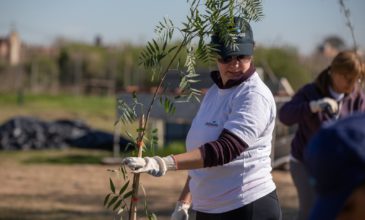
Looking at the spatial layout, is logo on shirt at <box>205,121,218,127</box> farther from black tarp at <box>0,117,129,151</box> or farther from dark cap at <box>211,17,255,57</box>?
black tarp at <box>0,117,129,151</box>

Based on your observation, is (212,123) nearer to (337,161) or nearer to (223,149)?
(223,149)

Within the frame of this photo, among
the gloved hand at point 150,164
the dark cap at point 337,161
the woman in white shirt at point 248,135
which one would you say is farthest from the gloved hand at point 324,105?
the dark cap at point 337,161

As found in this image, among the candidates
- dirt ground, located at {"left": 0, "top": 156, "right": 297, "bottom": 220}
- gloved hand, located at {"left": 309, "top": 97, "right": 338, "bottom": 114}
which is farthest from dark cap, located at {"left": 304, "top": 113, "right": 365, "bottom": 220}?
dirt ground, located at {"left": 0, "top": 156, "right": 297, "bottom": 220}

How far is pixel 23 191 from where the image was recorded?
9547mm

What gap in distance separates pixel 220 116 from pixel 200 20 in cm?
44

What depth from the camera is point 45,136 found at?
1540cm

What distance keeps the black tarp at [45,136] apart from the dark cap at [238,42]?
37.3 ft

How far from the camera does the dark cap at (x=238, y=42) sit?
3.08 m

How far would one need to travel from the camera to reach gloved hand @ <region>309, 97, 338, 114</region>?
13.4 feet

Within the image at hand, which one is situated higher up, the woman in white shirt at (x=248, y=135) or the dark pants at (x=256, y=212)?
the woman in white shirt at (x=248, y=135)

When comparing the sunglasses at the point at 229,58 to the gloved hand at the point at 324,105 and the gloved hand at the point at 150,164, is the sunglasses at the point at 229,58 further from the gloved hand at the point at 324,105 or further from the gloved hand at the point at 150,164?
the gloved hand at the point at 324,105

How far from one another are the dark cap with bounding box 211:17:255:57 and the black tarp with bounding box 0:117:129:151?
448 inches

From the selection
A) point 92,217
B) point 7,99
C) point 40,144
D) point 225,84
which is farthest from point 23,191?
point 7,99

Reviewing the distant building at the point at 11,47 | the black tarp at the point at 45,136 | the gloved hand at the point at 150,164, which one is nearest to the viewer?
the gloved hand at the point at 150,164
